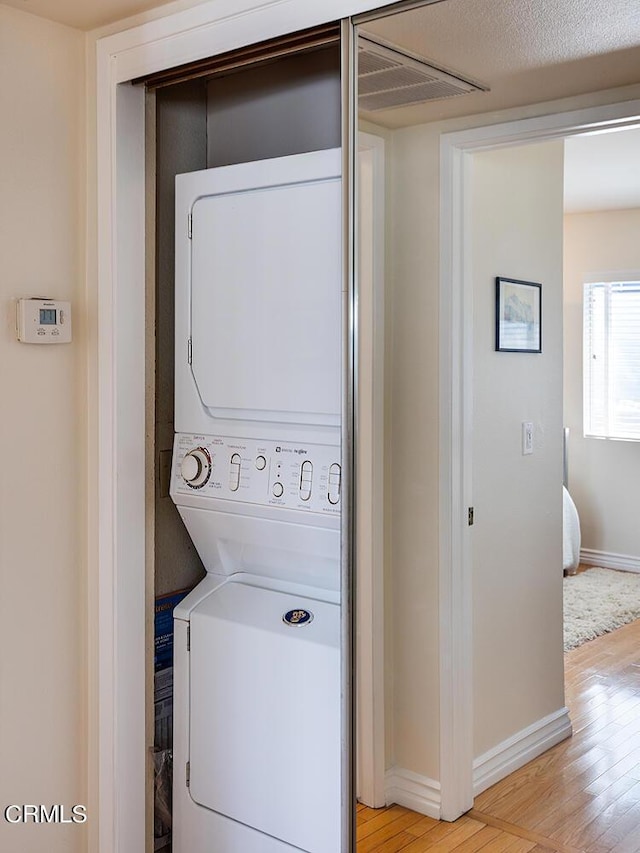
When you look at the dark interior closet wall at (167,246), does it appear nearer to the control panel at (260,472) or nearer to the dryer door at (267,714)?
the control panel at (260,472)

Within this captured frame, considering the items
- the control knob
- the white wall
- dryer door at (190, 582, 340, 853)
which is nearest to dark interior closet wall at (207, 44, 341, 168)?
the white wall

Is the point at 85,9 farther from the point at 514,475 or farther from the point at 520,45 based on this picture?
the point at 514,475

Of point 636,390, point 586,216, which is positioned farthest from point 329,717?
point 586,216

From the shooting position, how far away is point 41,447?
2115 mm

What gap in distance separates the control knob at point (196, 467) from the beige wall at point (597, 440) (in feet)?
2.83

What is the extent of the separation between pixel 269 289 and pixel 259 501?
480 millimetres

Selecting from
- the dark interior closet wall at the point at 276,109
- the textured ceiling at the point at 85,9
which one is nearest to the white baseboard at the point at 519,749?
the dark interior closet wall at the point at 276,109

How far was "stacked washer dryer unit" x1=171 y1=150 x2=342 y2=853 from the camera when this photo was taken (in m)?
1.88

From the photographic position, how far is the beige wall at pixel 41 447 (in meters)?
2.04

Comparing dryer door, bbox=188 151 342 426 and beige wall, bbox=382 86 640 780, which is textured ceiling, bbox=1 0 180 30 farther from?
beige wall, bbox=382 86 640 780

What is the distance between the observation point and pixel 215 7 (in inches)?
71.8

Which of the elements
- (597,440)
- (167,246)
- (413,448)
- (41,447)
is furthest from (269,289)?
(597,440)

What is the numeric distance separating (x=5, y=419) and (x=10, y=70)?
79 cm

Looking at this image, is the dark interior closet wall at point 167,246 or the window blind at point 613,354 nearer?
the window blind at point 613,354
